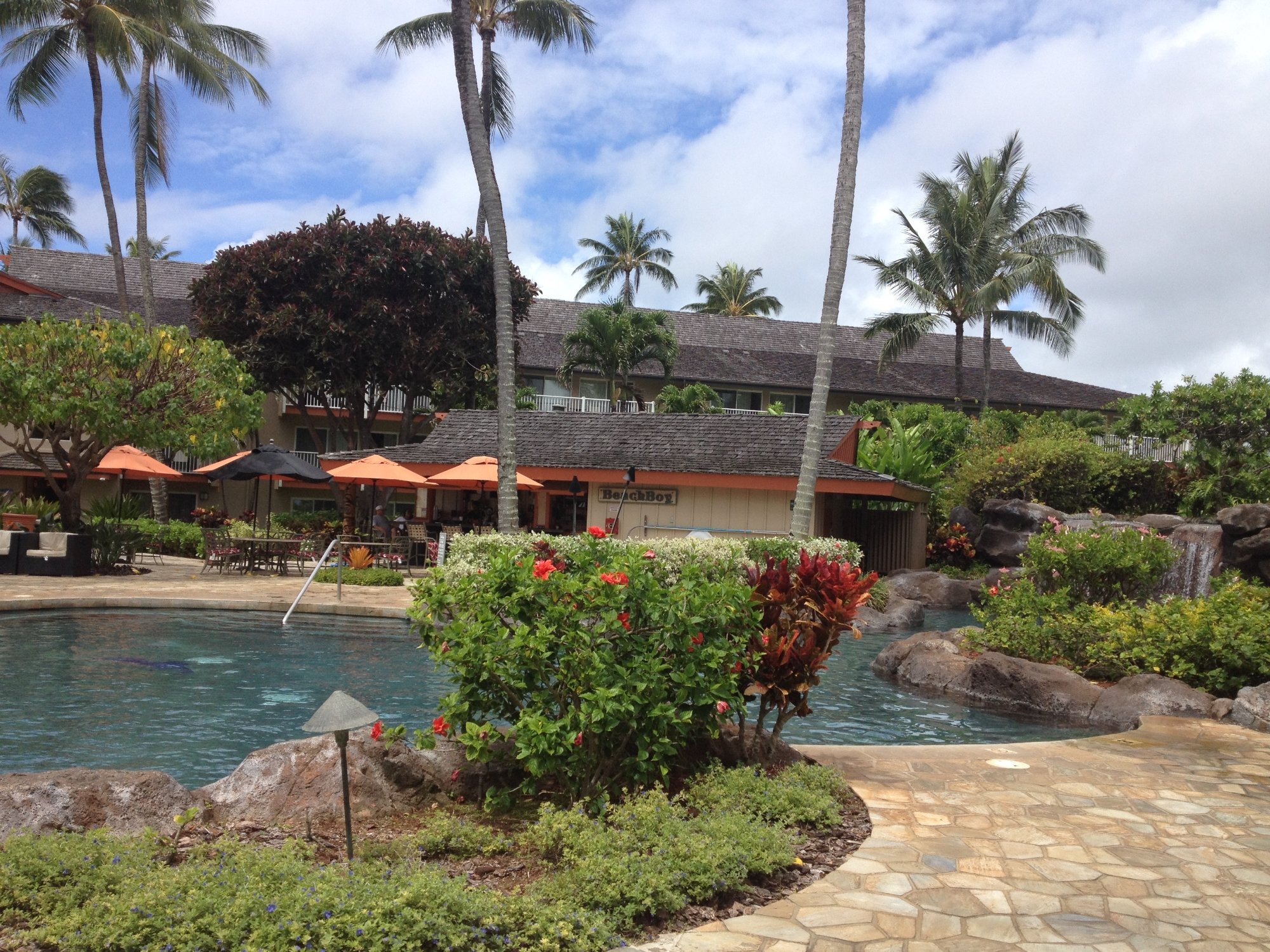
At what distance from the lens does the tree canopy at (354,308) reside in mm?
30047

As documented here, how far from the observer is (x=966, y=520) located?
28.9 m

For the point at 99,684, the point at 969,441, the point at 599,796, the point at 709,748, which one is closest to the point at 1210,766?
the point at 709,748

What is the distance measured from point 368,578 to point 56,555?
18.3ft

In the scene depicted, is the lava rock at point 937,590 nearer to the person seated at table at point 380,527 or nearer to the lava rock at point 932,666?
the lava rock at point 932,666

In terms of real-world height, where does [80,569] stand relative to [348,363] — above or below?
below

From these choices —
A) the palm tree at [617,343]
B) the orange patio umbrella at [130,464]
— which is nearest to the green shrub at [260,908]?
the orange patio umbrella at [130,464]

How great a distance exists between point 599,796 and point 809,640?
167 cm

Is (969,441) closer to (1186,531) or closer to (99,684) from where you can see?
(1186,531)

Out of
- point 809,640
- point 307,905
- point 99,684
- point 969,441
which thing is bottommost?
point 99,684

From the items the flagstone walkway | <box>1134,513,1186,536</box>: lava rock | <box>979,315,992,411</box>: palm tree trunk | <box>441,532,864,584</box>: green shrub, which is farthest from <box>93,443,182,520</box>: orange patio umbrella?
<box>979,315,992,411</box>: palm tree trunk

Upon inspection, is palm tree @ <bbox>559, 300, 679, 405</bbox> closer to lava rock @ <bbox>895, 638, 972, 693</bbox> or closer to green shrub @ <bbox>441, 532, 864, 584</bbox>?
green shrub @ <bbox>441, 532, 864, 584</bbox>

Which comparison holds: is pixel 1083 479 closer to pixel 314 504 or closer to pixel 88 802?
pixel 314 504

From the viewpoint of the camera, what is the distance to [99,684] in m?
10.1

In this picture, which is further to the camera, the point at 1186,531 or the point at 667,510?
the point at 667,510
